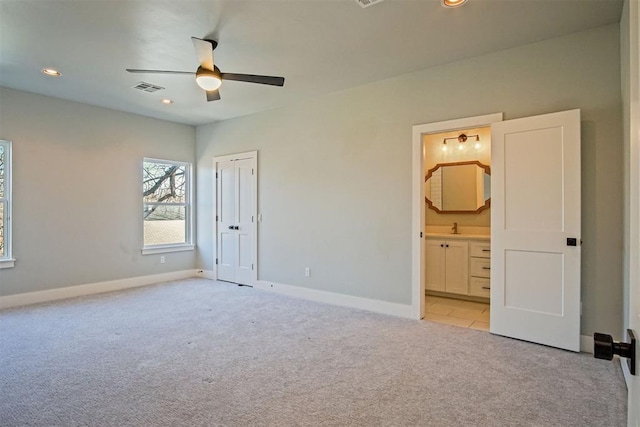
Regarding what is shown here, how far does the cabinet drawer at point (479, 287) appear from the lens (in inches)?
182

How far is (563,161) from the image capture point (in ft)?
10.1

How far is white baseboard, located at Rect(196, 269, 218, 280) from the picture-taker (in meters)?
6.27

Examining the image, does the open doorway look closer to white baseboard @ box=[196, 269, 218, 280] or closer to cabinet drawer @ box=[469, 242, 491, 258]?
cabinet drawer @ box=[469, 242, 491, 258]

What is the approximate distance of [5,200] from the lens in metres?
4.50

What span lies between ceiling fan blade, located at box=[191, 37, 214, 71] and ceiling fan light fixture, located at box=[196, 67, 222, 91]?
4 cm

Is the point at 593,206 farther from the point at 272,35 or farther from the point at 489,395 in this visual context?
the point at 272,35

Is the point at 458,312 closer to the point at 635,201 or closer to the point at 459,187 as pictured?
the point at 459,187

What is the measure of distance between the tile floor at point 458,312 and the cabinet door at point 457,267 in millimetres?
193

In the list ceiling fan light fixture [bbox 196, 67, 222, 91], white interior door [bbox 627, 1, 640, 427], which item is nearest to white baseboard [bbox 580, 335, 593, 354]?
white interior door [bbox 627, 1, 640, 427]

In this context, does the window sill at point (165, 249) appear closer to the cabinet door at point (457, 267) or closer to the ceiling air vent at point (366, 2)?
the cabinet door at point (457, 267)

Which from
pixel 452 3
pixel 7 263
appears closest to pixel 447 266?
pixel 452 3

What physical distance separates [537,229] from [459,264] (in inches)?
68.7

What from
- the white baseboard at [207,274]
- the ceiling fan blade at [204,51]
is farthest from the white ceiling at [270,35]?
the white baseboard at [207,274]

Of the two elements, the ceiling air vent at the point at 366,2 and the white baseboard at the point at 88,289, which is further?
the white baseboard at the point at 88,289
